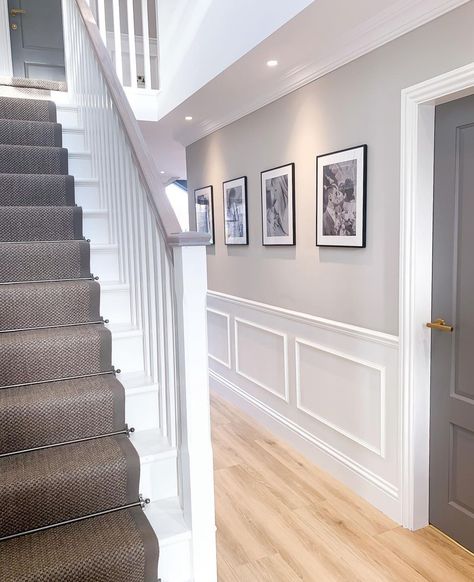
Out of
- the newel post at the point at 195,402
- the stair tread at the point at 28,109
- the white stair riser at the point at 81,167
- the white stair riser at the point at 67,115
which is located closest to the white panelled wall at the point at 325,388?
the newel post at the point at 195,402

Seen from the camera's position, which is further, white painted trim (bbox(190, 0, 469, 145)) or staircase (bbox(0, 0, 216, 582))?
white painted trim (bbox(190, 0, 469, 145))

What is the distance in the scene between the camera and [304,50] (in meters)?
2.62

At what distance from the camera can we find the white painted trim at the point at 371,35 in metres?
2.04

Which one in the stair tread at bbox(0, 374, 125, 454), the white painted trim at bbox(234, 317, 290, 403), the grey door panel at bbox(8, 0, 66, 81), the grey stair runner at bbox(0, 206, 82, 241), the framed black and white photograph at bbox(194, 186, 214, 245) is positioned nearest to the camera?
the stair tread at bbox(0, 374, 125, 454)

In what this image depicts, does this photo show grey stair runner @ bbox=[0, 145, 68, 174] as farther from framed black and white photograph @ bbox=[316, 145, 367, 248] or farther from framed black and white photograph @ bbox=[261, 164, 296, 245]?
framed black and white photograph @ bbox=[316, 145, 367, 248]

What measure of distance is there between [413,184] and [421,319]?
63 cm

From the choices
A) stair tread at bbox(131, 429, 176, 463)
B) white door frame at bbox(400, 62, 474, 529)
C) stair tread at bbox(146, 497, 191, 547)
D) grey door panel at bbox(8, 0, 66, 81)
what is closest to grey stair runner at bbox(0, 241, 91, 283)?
stair tread at bbox(131, 429, 176, 463)

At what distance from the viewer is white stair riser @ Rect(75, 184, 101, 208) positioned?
280 cm

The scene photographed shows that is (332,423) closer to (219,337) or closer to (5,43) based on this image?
(219,337)

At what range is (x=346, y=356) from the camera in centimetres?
276

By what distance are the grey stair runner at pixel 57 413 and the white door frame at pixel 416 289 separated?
4.37ft

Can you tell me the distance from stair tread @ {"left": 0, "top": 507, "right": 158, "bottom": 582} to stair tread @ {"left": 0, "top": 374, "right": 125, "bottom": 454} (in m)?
0.34

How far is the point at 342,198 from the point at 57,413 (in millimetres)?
A: 1797

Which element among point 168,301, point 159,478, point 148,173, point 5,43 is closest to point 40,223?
point 148,173
